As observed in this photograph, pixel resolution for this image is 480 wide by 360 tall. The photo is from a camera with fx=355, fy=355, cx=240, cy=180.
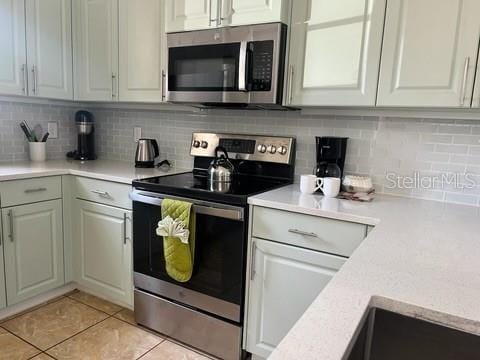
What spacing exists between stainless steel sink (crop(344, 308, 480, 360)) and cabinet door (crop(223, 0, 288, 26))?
1511 mm

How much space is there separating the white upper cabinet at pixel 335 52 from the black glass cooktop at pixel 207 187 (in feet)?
1.67

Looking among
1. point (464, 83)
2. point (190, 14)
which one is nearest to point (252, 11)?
point (190, 14)

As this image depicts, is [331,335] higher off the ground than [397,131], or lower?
lower

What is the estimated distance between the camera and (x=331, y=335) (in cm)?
60

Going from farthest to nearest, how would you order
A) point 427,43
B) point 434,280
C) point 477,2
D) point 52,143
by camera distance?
point 52,143
point 427,43
point 477,2
point 434,280

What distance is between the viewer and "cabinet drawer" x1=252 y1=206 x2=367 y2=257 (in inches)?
59.0

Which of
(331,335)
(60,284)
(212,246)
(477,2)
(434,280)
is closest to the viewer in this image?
(331,335)

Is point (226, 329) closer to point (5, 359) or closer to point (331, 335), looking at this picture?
point (5, 359)

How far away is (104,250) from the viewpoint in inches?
90.3

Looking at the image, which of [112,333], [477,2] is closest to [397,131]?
[477,2]

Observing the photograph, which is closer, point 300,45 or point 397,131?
point 300,45

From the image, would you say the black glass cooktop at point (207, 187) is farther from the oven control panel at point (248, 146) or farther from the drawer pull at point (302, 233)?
the drawer pull at point (302, 233)

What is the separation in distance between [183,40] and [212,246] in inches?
47.1

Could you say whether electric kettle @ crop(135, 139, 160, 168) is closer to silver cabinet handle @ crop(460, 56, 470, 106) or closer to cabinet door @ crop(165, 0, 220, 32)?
cabinet door @ crop(165, 0, 220, 32)
